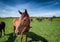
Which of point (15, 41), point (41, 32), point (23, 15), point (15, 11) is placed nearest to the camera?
point (23, 15)

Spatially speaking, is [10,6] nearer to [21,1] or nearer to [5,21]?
[21,1]

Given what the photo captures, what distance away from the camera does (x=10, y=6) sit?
2602 mm

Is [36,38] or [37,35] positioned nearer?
[36,38]

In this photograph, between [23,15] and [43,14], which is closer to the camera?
[23,15]

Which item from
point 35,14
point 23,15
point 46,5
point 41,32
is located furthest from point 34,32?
point 23,15

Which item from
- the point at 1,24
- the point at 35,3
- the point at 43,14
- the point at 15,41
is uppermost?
the point at 35,3

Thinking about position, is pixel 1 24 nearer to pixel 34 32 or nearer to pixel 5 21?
pixel 5 21

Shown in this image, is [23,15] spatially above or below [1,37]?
above

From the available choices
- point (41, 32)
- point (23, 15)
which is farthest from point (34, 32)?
point (23, 15)

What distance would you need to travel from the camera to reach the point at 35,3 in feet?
8.64

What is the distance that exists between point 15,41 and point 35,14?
619mm

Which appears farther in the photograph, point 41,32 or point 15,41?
point 41,32

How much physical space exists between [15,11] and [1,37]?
0.51 metres

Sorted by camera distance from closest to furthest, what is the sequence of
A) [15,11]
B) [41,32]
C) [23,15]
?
1. [23,15]
2. [15,11]
3. [41,32]
